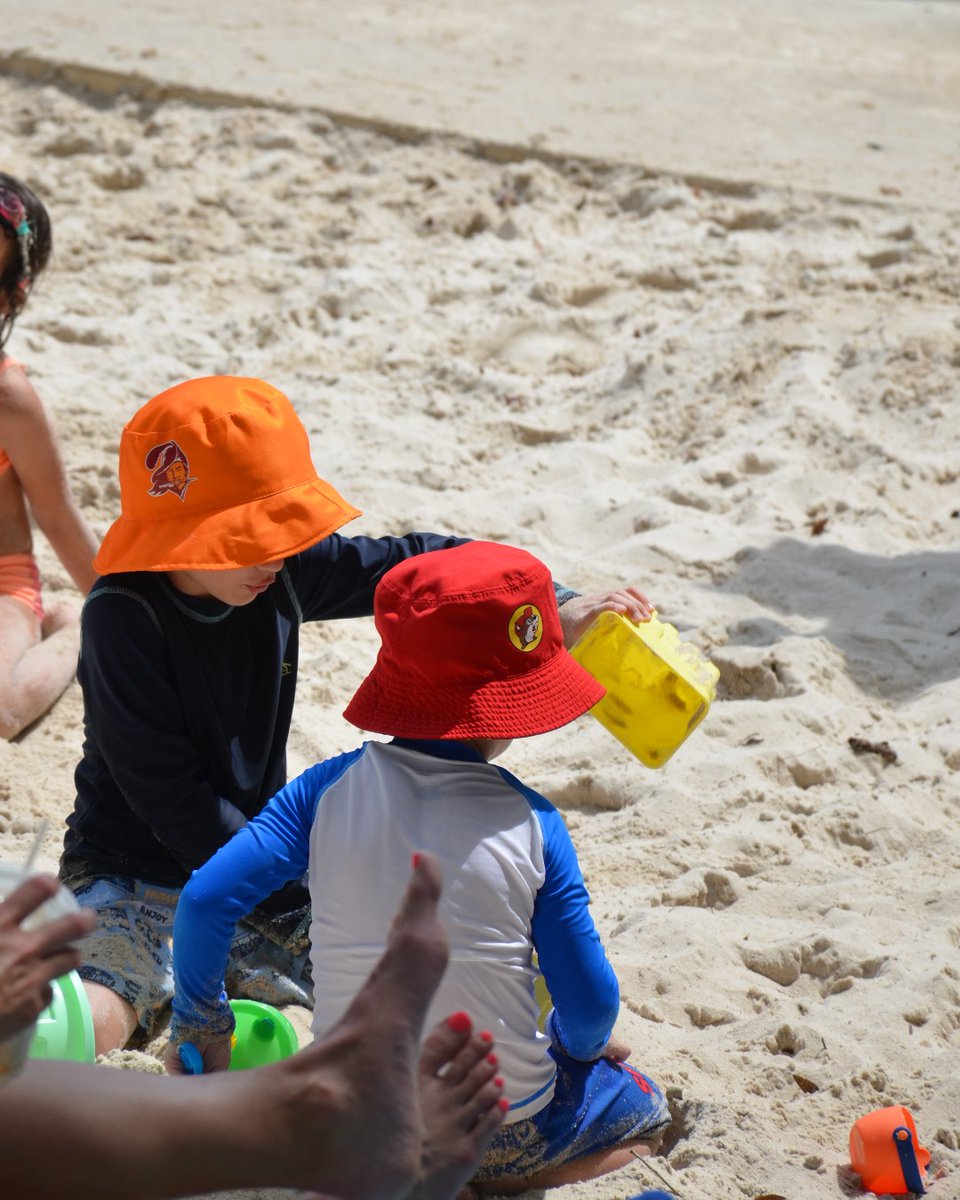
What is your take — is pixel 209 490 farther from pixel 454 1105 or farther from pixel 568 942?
pixel 454 1105

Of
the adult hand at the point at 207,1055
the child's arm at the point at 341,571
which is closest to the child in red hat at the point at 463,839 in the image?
the adult hand at the point at 207,1055

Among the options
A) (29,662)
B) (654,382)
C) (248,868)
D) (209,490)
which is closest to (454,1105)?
(248,868)

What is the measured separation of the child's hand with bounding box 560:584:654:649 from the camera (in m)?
2.34

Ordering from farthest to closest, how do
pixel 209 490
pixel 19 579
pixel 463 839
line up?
pixel 19 579
pixel 209 490
pixel 463 839

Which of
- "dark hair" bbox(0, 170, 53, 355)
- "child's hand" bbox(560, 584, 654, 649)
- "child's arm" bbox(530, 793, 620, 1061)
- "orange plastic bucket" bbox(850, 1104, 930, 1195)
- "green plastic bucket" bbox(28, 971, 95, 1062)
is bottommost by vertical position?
"green plastic bucket" bbox(28, 971, 95, 1062)

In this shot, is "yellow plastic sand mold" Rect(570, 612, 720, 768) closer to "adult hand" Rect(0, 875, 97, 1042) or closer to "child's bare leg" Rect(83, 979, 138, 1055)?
"child's bare leg" Rect(83, 979, 138, 1055)

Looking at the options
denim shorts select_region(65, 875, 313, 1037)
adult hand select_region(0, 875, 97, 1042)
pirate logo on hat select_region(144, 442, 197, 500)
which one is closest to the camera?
adult hand select_region(0, 875, 97, 1042)

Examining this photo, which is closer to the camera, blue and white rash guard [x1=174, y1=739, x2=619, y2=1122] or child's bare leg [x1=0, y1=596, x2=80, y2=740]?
blue and white rash guard [x1=174, y1=739, x2=619, y2=1122]

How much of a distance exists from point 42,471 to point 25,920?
1.90 m

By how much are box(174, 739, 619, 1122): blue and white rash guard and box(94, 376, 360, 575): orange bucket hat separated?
410mm

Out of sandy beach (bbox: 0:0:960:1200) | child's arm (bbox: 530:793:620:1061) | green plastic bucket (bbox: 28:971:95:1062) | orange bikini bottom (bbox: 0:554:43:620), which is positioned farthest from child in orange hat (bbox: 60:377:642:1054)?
orange bikini bottom (bbox: 0:554:43:620)

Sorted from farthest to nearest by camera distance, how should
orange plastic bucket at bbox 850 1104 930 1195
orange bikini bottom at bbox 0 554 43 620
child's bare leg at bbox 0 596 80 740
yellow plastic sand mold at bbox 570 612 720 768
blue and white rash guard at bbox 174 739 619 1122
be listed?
orange bikini bottom at bbox 0 554 43 620, child's bare leg at bbox 0 596 80 740, yellow plastic sand mold at bbox 570 612 720 768, orange plastic bucket at bbox 850 1104 930 1195, blue and white rash guard at bbox 174 739 619 1122

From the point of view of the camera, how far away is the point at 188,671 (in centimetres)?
223

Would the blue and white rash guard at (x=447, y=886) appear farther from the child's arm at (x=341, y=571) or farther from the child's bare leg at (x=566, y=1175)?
the child's arm at (x=341, y=571)
